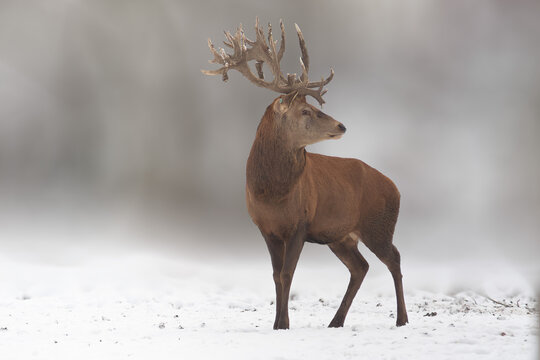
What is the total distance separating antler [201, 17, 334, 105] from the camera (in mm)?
7488

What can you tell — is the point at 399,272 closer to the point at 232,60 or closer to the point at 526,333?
the point at 526,333

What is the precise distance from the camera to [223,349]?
20.1ft

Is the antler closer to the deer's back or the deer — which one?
the deer

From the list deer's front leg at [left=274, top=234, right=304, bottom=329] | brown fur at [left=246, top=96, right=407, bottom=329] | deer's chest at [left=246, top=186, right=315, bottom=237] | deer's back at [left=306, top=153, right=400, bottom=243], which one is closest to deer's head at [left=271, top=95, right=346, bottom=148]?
brown fur at [left=246, top=96, right=407, bottom=329]

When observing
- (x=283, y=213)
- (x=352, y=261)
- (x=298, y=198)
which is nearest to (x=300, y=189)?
(x=298, y=198)

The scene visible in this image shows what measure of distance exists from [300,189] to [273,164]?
42 cm

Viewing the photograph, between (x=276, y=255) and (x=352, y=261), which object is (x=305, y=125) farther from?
(x=352, y=261)

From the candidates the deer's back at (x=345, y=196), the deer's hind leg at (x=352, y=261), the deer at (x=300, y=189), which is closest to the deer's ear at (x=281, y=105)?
the deer at (x=300, y=189)

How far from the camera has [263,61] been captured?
7.88 metres

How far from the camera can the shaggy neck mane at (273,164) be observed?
7148 millimetres

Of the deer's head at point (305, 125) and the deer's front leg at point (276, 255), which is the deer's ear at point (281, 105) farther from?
the deer's front leg at point (276, 255)

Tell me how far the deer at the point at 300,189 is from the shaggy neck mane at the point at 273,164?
1 centimetres

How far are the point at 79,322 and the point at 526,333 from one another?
583cm

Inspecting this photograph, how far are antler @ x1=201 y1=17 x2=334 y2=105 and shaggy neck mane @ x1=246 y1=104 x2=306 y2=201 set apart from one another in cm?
45
